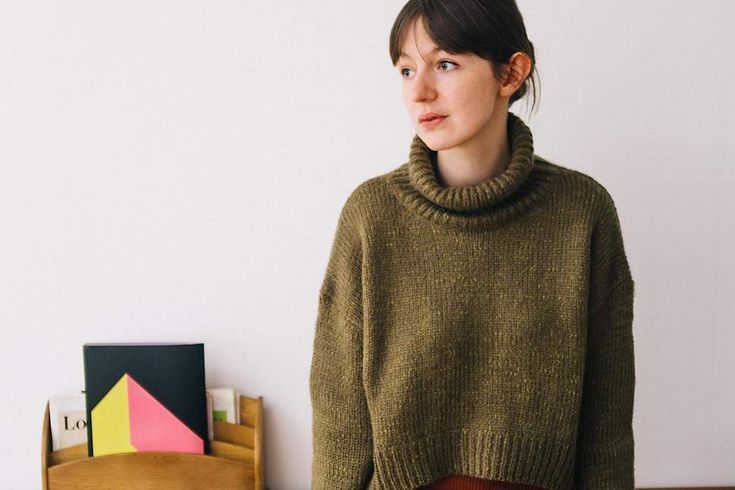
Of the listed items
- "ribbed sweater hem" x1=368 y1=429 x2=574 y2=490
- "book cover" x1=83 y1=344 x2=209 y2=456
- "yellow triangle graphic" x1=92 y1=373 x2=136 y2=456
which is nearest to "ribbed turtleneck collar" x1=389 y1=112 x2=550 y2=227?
"ribbed sweater hem" x1=368 y1=429 x2=574 y2=490

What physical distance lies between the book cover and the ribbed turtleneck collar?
0.52 metres

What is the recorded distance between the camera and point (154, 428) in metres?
1.18

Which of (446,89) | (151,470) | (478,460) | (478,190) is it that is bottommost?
(151,470)

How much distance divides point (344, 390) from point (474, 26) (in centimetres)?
49

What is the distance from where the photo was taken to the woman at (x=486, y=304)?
841 millimetres

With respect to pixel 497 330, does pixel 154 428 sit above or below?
below

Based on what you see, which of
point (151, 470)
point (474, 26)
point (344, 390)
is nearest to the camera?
point (474, 26)

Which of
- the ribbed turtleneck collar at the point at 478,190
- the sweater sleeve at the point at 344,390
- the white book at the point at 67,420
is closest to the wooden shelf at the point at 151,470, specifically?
the white book at the point at 67,420

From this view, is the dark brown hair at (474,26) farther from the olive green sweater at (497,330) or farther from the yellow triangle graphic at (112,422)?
the yellow triangle graphic at (112,422)

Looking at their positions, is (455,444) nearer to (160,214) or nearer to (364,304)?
(364,304)

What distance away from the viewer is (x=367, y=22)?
45.7 inches

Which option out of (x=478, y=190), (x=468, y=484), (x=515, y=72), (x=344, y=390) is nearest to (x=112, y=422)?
(x=344, y=390)

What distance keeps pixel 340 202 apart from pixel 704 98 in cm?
66

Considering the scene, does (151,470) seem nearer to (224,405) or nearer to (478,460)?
(224,405)
